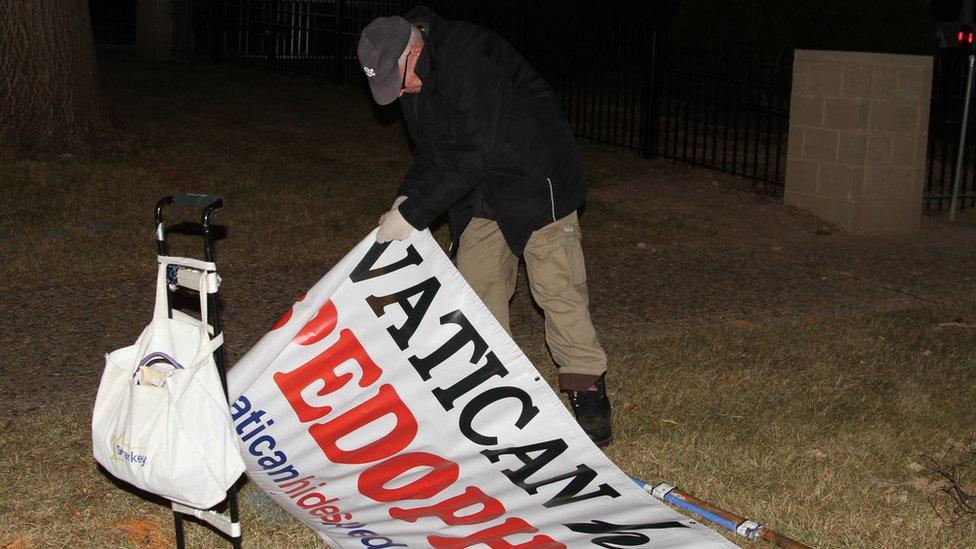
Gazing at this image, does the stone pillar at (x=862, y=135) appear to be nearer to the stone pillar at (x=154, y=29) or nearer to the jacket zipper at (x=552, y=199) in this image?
the jacket zipper at (x=552, y=199)

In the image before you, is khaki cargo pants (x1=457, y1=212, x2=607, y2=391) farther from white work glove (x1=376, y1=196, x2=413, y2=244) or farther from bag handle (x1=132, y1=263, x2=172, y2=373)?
bag handle (x1=132, y1=263, x2=172, y2=373)

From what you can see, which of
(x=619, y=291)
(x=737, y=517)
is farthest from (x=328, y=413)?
(x=619, y=291)

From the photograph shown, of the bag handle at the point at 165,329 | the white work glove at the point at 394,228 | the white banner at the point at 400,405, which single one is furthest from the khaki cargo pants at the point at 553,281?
the bag handle at the point at 165,329

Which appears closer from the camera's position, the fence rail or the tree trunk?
the tree trunk

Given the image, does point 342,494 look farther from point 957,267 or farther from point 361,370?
point 957,267

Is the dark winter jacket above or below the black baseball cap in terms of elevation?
below

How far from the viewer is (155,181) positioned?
31.1 feet

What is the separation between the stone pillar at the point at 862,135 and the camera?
9047mm

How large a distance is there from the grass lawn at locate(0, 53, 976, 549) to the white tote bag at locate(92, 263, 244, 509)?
77 cm

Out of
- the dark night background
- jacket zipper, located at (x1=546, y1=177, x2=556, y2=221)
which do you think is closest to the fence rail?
the dark night background

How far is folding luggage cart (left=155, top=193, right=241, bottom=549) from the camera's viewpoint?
10.6 feet

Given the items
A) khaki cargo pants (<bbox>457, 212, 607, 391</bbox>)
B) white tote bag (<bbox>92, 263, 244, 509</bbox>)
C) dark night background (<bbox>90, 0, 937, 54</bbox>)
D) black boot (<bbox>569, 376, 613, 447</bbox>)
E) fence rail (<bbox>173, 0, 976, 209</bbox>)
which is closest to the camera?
white tote bag (<bbox>92, 263, 244, 509</bbox>)

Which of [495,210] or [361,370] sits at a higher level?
[495,210]

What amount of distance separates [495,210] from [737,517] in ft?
4.81
